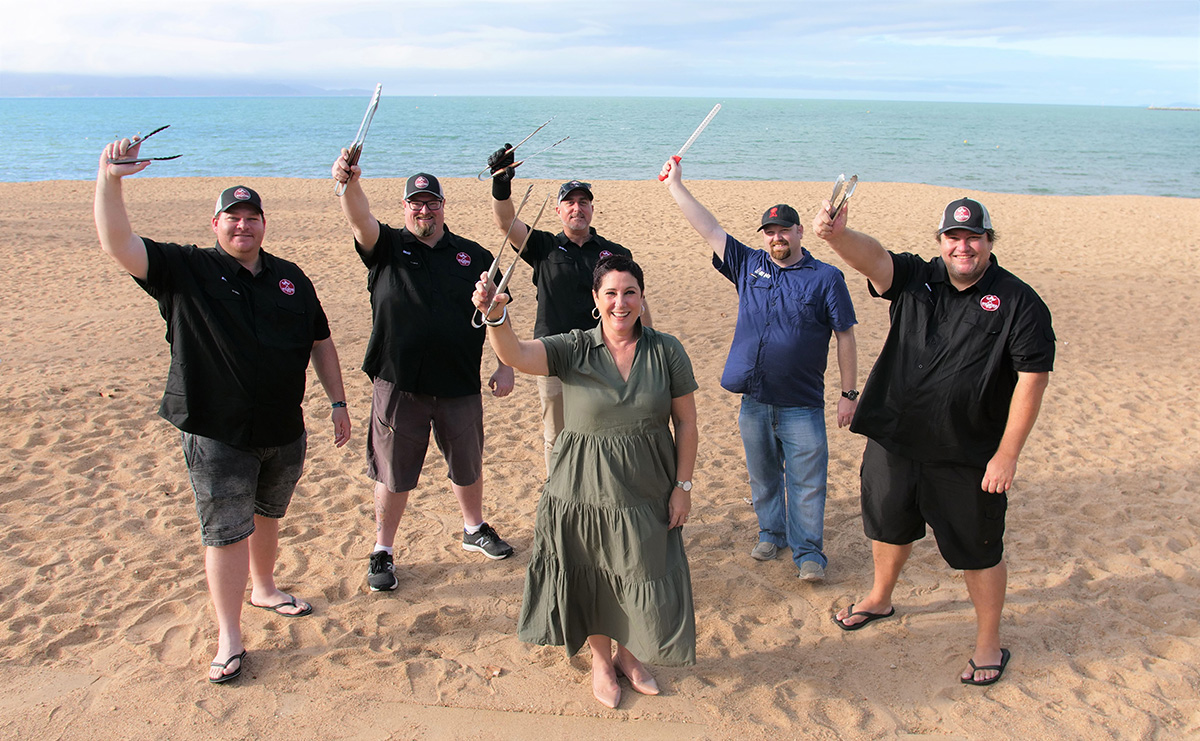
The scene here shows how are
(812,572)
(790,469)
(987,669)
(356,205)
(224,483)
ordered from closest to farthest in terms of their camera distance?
(224,483), (987,669), (356,205), (812,572), (790,469)

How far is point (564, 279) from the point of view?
4.84 metres

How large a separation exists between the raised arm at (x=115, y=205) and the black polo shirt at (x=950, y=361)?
311 cm

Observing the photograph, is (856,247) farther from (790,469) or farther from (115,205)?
(115,205)

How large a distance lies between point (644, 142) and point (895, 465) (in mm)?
51778

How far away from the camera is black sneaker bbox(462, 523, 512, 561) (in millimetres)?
4711

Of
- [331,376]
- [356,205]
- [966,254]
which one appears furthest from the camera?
[331,376]

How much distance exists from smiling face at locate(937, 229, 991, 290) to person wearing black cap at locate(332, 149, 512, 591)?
85.4 inches

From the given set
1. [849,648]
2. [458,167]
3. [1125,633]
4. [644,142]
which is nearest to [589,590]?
[849,648]

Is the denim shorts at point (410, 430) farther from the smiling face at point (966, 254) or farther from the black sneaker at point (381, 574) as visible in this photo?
the smiling face at point (966, 254)

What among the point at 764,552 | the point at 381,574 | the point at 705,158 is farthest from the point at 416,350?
the point at 705,158

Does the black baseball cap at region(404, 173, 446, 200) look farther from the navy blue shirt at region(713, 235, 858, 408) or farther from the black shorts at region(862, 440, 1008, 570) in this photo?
the black shorts at region(862, 440, 1008, 570)

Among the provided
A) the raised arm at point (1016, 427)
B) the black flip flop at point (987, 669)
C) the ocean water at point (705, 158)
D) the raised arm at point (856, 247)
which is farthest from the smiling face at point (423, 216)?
the ocean water at point (705, 158)

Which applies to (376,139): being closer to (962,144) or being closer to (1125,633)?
(962,144)

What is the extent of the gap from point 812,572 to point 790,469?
0.59m
